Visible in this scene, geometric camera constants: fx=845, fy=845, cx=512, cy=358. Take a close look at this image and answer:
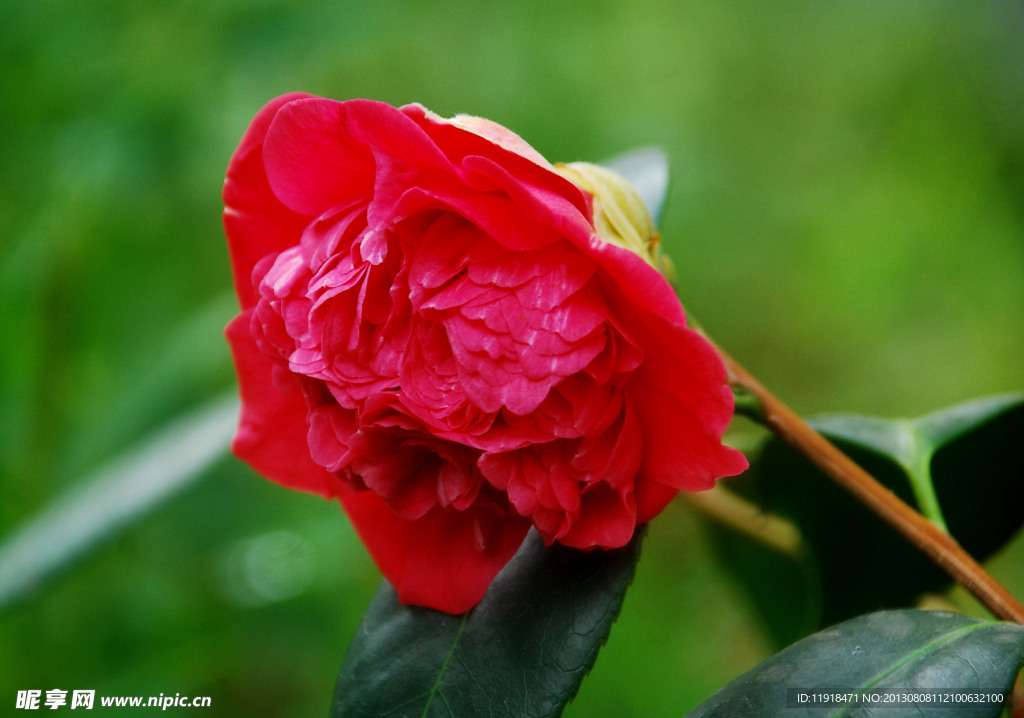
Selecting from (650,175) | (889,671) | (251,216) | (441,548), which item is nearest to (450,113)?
(650,175)

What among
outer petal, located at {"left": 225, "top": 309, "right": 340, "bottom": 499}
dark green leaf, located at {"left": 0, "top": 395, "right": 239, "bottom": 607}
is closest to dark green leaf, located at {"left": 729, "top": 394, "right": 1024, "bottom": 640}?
outer petal, located at {"left": 225, "top": 309, "right": 340, "bottom": 499}

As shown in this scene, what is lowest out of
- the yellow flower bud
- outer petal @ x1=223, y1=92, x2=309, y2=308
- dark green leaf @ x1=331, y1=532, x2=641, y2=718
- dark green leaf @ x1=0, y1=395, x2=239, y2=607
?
dark green leaf @ x1=0, y1=395, x2=239, y2=607

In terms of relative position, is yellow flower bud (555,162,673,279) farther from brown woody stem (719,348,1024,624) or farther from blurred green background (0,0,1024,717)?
blurred green background (0,0,1024,717)

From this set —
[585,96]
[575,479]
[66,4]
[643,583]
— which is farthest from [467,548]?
[585,96]

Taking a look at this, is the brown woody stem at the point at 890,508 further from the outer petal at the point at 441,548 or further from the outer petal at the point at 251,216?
the outer petal at the point at 251,216

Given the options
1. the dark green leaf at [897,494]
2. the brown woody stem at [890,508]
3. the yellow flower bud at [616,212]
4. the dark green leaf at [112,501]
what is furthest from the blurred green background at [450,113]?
the yellow flower bud at [616,212]

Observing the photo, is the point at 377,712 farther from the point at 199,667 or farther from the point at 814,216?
the point at 814,216
